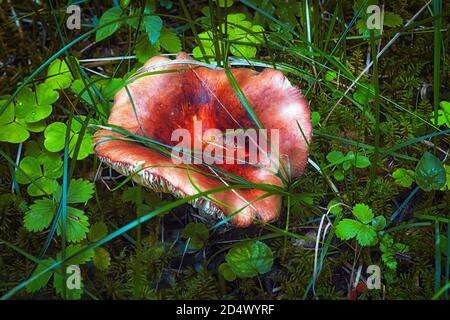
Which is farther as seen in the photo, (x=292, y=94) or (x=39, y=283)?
(x=292, y=94)

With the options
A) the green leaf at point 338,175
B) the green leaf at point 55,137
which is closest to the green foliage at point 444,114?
the green leaf at point 338,175

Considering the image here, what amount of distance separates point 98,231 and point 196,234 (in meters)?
0.45

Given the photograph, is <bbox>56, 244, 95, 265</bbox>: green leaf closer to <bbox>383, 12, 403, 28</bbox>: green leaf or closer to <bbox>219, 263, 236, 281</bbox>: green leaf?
<bbox>219, 263, 236, 281</bbox>: green leaf

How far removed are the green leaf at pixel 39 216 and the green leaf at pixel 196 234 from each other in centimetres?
60

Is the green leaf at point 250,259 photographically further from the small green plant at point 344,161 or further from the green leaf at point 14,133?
the green leaf at point 14,133

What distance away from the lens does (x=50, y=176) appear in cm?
236

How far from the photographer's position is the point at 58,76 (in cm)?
259

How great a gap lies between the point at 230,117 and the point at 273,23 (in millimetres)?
766

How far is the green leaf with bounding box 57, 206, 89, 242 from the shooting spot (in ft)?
7.04

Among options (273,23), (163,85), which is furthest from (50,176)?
(273,23)

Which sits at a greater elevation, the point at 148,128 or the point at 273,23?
the point at 273,23

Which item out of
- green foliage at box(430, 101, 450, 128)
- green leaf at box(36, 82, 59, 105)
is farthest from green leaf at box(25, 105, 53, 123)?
green foliage at box(430, 101, 450, 128)

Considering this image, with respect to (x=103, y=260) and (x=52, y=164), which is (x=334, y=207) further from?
(x=52, y=164)

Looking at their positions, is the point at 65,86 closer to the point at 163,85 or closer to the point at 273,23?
the point at 163,85
